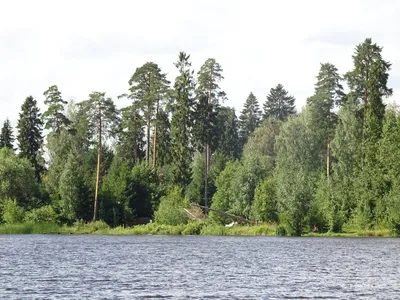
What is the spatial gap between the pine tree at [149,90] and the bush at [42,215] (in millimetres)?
21558

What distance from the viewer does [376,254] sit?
5819 centimetres

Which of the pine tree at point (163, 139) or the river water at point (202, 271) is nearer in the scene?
the river water at point (202, 271)

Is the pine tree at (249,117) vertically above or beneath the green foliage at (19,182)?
above

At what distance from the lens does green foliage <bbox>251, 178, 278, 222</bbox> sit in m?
92.4

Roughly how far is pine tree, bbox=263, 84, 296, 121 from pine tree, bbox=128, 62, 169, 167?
7975 cm

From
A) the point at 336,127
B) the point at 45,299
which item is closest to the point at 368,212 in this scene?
the point at 336,127

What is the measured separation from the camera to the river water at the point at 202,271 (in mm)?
35041

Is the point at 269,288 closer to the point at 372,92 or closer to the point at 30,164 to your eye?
the point at 372,92

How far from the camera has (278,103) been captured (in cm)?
19775

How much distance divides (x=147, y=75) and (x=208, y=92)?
10.6 meters

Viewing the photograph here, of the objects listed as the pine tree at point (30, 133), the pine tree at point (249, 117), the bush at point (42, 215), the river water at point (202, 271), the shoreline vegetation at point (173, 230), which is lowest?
the river water at point (202, 271)

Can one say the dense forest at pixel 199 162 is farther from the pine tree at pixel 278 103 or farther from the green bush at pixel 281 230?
the pine tree at pixel 278 103

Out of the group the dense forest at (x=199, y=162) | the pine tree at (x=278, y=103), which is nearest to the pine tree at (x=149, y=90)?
the dense forest at (x=199, y=162)

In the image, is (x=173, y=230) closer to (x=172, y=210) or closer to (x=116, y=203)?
(x=172, y=210)
